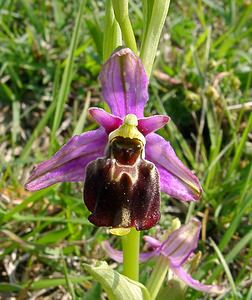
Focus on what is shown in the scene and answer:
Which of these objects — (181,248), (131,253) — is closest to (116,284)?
(131,253)

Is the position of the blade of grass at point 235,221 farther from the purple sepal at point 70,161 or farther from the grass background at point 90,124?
the purple sepal at point 70,161

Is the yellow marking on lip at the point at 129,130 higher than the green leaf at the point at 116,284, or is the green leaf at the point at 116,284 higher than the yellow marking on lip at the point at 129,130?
the yellow marking on lip at the point at 129,130

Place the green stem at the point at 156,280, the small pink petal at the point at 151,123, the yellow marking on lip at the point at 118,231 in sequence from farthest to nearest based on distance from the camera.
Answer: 1. the green stem at the point at 156,280
2. the small pink petal at the point at 151,123
3. the yellow marking on lip at the point at 118,231

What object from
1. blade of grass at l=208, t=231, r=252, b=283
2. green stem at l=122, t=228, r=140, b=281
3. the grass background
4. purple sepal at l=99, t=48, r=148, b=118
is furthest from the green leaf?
purple sepal at l=99, t=48, r=148, b=118

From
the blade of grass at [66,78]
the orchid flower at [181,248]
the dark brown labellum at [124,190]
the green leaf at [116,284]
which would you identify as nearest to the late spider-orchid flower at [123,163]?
the dark brown labellum at [124,190]

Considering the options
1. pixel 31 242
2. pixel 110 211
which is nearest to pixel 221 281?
pixel 31 242

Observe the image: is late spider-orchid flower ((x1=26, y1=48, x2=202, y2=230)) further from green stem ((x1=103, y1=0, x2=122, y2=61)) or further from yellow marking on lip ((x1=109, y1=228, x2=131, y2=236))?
green stem ((x1=103, y1=0, x2=122, y2=61))

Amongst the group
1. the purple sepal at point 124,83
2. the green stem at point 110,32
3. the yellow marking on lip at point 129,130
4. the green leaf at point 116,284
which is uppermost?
the green stem at point 110,32
